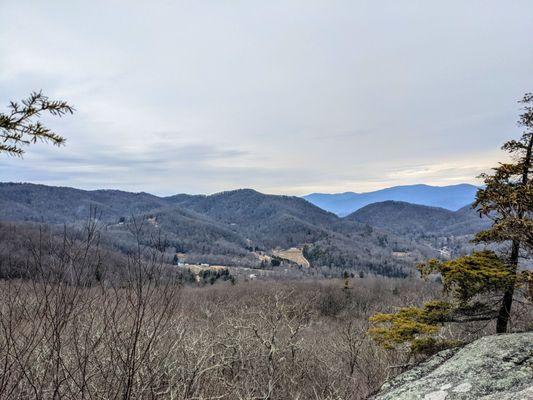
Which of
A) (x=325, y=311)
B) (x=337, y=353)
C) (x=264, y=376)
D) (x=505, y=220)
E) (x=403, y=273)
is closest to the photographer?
(x=505, y=220)

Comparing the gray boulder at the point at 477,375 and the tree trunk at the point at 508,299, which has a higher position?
the tree trunk at the point at 508,299

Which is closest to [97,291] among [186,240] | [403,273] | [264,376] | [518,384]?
[518,384]

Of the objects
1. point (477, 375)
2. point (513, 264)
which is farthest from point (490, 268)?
point (477, 375)

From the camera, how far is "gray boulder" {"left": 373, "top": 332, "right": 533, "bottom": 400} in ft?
18.2

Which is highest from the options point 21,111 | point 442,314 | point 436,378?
point 21,111

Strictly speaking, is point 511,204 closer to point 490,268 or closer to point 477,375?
point 490,268

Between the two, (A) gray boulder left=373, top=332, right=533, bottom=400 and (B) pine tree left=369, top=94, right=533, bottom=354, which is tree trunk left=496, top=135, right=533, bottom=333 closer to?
(B) pine tree left=369, top=94, right=533, bottom=354

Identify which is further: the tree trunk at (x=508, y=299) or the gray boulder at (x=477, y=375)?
the tree trunk at (x=508, y=299)

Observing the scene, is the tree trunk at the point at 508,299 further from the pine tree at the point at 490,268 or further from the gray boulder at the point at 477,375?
the gray boulder at the point at 477,375

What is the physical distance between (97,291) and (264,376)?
879 cm

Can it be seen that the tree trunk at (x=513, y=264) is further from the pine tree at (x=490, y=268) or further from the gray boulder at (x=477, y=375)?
the gray boulder at (x=477, y=375)

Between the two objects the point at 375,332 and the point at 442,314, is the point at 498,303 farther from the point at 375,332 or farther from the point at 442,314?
the point at 375,332

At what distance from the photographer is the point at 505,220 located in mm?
7086

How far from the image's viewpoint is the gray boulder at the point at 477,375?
5551 millimetres
